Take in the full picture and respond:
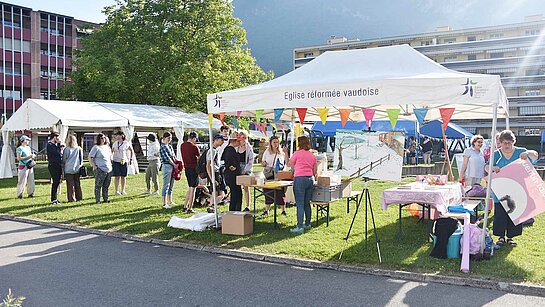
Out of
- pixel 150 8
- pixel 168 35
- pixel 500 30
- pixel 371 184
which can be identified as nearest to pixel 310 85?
pixel 371 184

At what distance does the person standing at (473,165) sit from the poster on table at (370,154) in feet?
10.5

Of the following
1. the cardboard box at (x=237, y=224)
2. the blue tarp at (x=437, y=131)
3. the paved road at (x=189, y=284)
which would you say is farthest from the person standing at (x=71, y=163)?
the blue tarp at (x=437, y=131)

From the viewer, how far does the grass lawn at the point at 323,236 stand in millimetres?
5781

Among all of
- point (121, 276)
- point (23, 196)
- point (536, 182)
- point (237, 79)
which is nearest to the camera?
Answer: point (121, 276)

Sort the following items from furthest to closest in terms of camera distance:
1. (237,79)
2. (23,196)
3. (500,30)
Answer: (500,30) < (237,79) < (23,196)

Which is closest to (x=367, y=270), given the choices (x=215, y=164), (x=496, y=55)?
Result: (x=215, y=164)

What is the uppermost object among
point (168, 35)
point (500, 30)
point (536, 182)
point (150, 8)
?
point (500, 30)

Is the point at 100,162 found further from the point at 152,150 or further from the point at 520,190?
the point at 520,190

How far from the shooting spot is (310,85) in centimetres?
695

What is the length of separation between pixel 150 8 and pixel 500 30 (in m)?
73.0

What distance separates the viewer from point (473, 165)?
8.66 m

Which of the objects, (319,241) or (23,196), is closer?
(319,241)

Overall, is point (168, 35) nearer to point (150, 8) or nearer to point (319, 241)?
point (150, 8)

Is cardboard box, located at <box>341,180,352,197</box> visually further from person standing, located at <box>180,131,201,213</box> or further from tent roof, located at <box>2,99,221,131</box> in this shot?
tent roof, located at <box>2,99,221,131</box>
